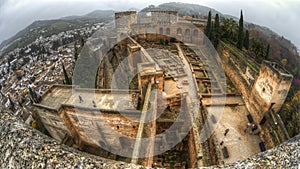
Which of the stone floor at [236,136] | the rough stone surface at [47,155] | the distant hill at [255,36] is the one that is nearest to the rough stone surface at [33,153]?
the rough stone surface at [47,155]

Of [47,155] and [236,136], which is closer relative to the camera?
[47,155]

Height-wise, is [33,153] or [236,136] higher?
[33,153]

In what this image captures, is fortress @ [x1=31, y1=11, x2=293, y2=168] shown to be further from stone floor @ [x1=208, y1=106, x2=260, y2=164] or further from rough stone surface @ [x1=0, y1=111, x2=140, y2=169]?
rough stone surface @ [x1=0, y1=111, x2=140, y2=169]

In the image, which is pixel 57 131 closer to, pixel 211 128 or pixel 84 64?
pixel 211 128

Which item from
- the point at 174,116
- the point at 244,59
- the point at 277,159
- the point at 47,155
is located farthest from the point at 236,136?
the point at 47,155

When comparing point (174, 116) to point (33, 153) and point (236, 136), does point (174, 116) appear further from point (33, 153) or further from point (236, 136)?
point (33, 153)

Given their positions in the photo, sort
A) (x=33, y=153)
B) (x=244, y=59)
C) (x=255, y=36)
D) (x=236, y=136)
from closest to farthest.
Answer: (x=33, y=153)
(x=236, y=136)
(x=244, y=59)
(x=255, y=36)

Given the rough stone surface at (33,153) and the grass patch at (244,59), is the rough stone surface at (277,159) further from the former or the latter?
the grass patch at (244,59)
